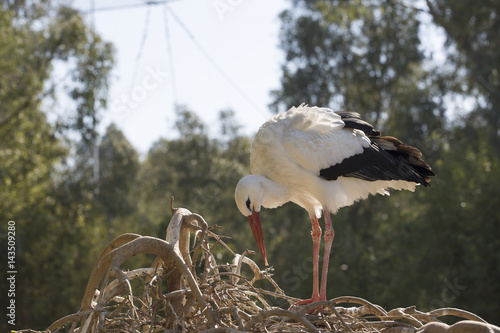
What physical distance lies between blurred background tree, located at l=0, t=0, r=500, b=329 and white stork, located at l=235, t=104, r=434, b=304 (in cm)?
658

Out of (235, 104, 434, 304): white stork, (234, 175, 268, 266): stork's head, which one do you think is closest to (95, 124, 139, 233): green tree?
(235, 104, 434, 304): white stork

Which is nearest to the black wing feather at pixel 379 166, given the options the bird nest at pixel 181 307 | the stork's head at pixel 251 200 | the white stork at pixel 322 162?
the white stork at pixel 322 162

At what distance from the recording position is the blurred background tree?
52.3 feet

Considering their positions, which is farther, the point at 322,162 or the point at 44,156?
the point at 44,156

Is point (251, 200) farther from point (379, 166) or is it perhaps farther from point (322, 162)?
point (379, 166)

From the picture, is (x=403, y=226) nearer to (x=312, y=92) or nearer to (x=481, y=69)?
(x=481, y=69)

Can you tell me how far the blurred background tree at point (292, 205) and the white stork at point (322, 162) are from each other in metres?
6.58

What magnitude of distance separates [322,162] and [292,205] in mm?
14805

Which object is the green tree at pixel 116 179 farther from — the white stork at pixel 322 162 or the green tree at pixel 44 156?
the white stork at pixel 322 162

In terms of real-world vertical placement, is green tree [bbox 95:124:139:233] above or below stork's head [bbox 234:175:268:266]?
above

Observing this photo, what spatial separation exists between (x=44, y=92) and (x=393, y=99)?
1282 centimetres

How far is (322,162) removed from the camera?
5.34 m

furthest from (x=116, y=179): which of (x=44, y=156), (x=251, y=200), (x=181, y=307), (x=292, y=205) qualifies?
(x=181, y=307)

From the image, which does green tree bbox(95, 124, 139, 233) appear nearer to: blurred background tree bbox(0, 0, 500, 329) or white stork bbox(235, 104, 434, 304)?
blurred background tree bbox(0, 0, 500, 329)
